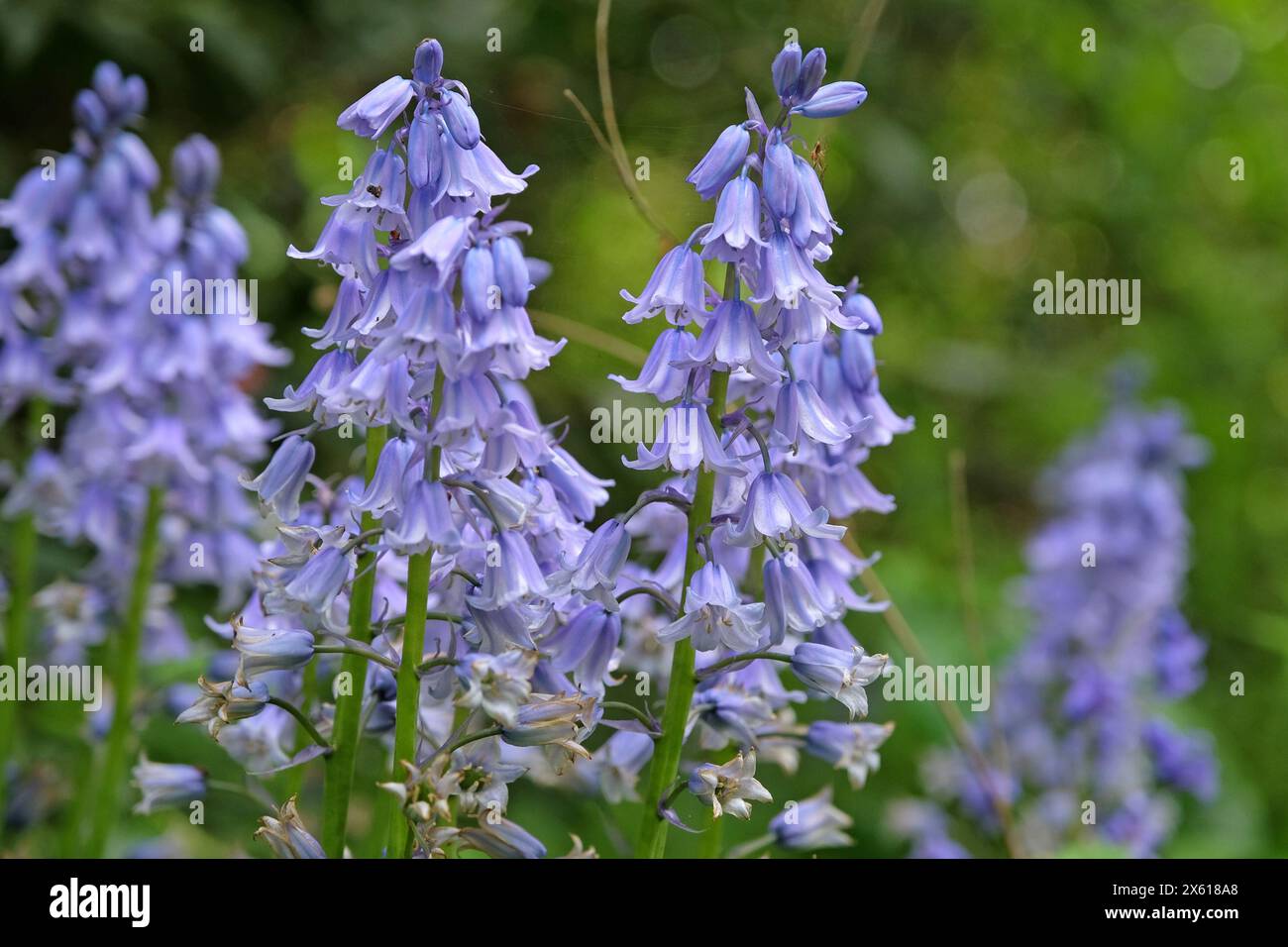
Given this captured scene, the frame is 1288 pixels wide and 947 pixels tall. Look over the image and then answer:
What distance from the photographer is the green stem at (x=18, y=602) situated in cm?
281

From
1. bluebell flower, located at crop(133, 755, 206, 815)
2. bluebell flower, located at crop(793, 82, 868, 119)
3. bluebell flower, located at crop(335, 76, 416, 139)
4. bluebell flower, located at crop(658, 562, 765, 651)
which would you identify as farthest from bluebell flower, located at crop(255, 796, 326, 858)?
bluebell flower, located at crop(793, 82, 868, 119)

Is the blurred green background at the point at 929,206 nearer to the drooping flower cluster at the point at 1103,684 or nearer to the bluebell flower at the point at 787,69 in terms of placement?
the drooping flower cluster at the point at 1103,684

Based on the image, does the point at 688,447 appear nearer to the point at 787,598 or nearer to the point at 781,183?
the point at 787,598

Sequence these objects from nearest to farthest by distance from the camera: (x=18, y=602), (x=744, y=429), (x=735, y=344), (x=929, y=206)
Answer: (x=735, y=344) → (x=744, y=429) → (x=18, y=602) → (x=929, y=206)

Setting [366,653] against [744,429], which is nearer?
[366,653]

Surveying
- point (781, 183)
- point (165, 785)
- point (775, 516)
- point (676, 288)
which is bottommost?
point (165, 785)

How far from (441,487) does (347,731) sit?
0.41 m

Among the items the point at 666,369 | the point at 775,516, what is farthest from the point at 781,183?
the point at 775,516

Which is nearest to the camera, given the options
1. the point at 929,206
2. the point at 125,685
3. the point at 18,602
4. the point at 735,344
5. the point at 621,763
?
the point at 735,344

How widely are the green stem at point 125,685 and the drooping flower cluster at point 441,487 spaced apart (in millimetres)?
1013

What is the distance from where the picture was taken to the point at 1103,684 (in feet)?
14.0

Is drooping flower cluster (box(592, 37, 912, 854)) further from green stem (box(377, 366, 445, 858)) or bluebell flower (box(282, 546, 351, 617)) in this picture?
bluebell flower (box(282, 546, 351, 617))
